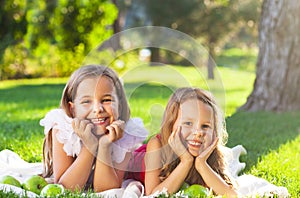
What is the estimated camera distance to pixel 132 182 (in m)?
3.40

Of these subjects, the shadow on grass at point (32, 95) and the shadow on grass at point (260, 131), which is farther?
the shadow on grass at point (32, 95)

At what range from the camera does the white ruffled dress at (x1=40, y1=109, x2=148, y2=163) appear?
11.0 feet

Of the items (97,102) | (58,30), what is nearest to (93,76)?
(97,102)

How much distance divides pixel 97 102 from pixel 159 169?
1.76ft

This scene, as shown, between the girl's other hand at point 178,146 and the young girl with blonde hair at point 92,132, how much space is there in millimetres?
307

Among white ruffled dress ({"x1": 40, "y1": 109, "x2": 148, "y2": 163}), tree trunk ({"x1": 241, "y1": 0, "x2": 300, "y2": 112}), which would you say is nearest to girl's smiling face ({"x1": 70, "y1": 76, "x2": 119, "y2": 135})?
white ruffled dress ({"x1": 40, "y1": 109, "x2": 148, "y2": 163})

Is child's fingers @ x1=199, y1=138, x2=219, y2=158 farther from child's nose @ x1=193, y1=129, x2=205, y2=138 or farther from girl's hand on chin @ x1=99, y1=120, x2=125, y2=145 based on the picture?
girl's hand on chin @ x1=99, y1=120, x2=125, y2=145

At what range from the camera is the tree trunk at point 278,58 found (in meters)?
7.91

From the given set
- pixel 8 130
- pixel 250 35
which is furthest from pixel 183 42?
pixel 250 35

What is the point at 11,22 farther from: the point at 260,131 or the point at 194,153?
the point at 194,153

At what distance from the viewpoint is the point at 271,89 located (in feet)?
26.5

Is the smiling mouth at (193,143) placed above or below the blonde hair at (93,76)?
below

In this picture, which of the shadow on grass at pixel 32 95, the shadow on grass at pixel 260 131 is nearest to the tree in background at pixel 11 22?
the shadow on grass at pixel 32 95

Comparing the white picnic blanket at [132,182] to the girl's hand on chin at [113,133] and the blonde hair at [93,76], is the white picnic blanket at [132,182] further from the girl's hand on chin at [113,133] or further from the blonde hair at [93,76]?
the blonde hair at [93,76]
